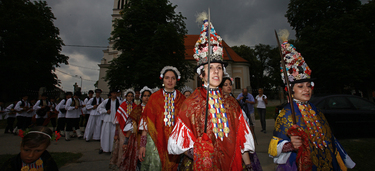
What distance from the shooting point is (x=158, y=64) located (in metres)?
15.0

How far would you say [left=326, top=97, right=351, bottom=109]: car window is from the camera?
6516mm

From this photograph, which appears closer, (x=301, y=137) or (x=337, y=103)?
(x=301, y=137)

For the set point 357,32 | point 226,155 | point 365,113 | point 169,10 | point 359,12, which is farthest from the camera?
point 359,12

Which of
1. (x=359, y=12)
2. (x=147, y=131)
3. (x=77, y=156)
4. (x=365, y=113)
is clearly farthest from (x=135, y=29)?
(x=359, y=12)

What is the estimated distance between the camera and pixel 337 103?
6.58 m

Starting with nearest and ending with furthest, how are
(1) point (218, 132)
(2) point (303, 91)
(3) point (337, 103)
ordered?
(1) point (218, 132) < (2) point (303, 91) < (3) point (337, 103)

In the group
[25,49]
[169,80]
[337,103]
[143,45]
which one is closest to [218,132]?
[169,80]

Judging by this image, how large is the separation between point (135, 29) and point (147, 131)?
15.3 meters

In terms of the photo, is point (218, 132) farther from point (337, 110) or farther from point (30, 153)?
point (337, 110)

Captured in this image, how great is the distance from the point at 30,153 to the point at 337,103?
28.5 feet

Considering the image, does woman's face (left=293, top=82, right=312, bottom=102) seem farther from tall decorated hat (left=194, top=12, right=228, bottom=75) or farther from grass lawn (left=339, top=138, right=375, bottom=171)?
grass lawn (left=339, top=138, right=375, bottom=171)

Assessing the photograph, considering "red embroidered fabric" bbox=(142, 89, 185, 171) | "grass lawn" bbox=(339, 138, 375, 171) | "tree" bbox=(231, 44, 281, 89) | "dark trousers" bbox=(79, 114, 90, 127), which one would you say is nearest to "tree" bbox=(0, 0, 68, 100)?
"dark trousers" bbox=(79, 114, 90, 127)

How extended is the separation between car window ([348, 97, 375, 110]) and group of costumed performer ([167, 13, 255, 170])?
23.8 ft

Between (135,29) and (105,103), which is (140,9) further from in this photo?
(105,103)
